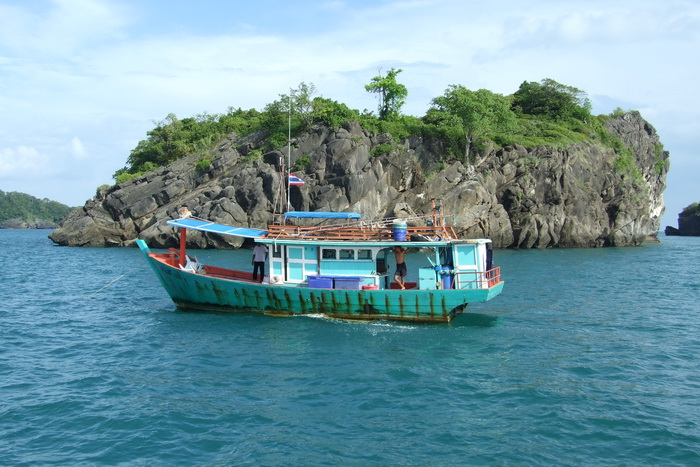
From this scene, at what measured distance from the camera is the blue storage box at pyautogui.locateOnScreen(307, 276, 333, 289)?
25.2 m

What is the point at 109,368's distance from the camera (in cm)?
1878

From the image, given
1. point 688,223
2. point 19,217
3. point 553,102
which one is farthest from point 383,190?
point 19,217

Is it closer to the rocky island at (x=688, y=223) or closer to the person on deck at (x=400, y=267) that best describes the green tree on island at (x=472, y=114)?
the person on deck at (x=400, y=267)

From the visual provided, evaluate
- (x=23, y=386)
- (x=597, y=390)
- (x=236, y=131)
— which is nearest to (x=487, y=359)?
(x=597, y=390)

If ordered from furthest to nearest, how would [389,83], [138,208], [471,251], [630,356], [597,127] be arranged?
1. [597,127]
2. [389,83]
3. [138,208]
4. [471,251]
5. [630,356]

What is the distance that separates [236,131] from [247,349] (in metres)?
60.6

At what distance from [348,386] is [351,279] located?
859 centimetres

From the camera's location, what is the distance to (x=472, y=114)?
65562 mm

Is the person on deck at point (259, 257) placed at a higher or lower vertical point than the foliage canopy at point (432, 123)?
lower

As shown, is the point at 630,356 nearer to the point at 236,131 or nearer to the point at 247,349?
the point at 247,349

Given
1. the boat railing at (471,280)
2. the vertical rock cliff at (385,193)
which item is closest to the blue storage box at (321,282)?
the boat railing at (471,280)

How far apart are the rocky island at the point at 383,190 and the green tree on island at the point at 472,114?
2.18 meters

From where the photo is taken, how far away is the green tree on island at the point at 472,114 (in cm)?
6600

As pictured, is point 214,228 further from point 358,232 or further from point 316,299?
point 358,232
